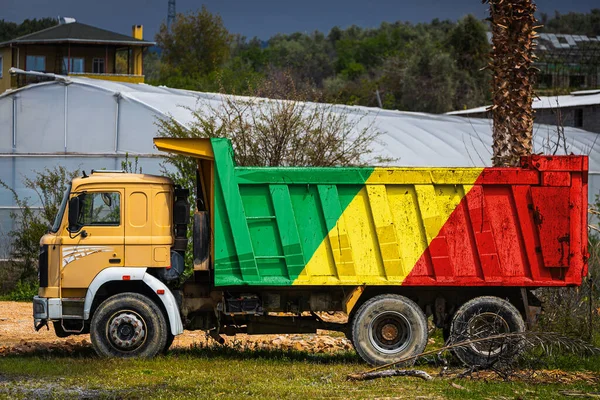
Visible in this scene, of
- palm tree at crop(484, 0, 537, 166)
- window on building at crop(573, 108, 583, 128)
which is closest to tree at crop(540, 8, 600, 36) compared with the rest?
window on building at crop(573, 108, 583, 128)

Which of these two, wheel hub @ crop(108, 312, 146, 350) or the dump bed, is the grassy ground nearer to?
wheel hub @ crop(108, 312, 146, 350)

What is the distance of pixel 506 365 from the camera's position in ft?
40.2

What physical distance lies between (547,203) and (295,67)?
75.6m

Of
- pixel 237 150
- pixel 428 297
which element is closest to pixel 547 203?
pixel 428 297

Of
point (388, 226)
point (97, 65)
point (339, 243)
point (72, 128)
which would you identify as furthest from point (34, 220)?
point (97, 65)

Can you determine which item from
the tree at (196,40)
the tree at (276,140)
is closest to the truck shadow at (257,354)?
the tree at (276,140)

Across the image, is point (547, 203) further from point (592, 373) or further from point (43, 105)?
point (43, 105)

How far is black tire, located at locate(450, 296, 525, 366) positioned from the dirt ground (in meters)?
3.19

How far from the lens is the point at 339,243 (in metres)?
12.9

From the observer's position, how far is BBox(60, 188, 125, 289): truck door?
13.1 metres

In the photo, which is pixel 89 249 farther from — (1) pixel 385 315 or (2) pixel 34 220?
(2) pixel 34 220

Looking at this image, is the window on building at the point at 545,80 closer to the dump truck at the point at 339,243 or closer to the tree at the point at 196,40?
the tree at the point at 196,40

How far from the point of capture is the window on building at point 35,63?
59719mm

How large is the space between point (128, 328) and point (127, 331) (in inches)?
1.7
